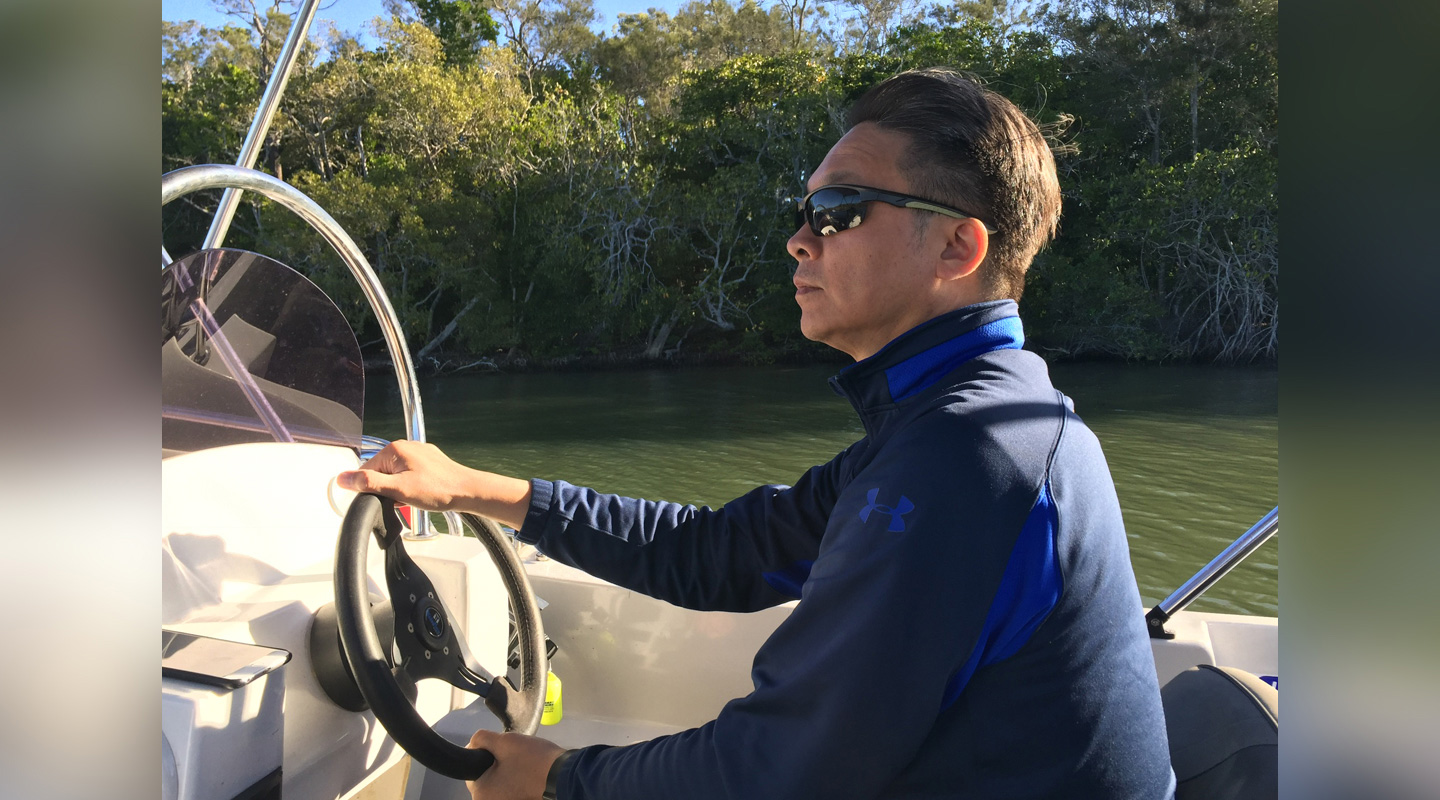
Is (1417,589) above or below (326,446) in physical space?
above

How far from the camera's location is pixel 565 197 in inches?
707

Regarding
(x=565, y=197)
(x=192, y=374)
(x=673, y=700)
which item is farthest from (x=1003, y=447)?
(x=565, y=197)

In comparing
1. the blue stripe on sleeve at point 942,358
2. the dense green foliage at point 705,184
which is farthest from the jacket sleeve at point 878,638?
the dense green foliage at point 705,184

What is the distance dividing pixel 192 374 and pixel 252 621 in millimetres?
353

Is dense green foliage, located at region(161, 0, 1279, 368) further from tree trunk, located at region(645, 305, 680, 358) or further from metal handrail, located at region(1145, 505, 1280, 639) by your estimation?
metal handrail, located at region(1145, 505, 1280, 639)

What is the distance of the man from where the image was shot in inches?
32.8

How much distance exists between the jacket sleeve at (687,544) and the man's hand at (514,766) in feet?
0.89

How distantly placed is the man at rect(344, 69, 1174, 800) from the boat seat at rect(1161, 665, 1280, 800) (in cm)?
14

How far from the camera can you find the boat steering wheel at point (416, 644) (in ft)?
3.80

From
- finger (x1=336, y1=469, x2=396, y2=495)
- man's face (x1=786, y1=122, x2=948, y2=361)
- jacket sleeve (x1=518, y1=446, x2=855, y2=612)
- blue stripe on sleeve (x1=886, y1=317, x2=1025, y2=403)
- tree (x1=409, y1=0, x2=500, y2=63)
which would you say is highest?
tree (x1=409, y1=0, x2=500, y2=63)

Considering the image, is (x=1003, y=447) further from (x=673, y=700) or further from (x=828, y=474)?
(x=673, y=700)

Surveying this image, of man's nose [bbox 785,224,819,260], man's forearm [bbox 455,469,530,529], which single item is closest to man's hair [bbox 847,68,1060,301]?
man's nose [bbox 785,224,819,260]

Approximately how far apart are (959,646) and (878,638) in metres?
0.07

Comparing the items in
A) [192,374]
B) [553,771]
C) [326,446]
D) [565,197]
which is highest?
[565,197]
